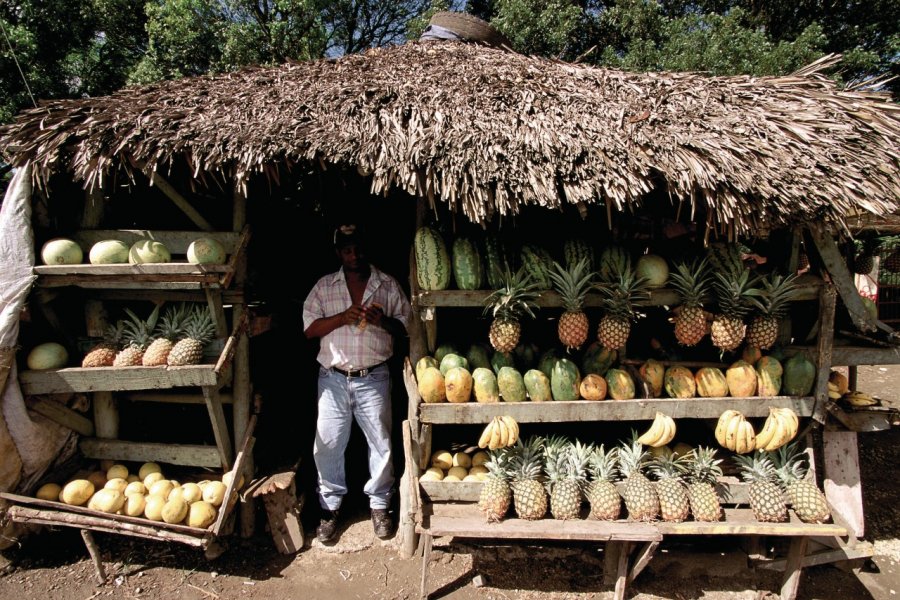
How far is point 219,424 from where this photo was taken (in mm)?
3920

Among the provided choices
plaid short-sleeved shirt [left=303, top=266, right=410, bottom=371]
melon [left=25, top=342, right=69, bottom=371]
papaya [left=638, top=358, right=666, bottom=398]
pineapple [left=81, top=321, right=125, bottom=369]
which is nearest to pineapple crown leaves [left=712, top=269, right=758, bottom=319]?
papaya [left=638, top=358, right=666, bottom=398]

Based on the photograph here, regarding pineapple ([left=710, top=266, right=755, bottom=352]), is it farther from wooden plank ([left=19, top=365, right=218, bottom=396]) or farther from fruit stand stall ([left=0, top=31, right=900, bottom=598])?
wooden plank ([left=19, top=365, right=218, bottom=396])

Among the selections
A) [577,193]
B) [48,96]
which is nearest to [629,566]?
[577,193]

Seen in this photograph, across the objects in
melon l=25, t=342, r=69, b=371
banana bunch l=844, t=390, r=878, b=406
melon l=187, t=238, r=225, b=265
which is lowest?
banana bunch l=844, t=390, r=878, b=406

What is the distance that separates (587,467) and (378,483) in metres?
1.73

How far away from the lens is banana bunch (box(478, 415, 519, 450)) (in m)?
3.44

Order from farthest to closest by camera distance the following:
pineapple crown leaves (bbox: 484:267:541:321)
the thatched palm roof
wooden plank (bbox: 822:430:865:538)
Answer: wooden plank (bbox: 822:430:865:538), pineapple crown leaves (bbox: 484:267:541:321), the thatched palm roof

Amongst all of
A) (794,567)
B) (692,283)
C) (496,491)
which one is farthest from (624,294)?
(794,567)

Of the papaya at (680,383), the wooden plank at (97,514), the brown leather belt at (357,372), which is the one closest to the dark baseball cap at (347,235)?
the brown leather belt at (357,372)

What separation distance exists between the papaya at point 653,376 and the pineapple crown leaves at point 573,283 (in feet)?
2.47

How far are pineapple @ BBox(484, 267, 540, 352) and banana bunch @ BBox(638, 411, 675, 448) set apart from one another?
119 cm

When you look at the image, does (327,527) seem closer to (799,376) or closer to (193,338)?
(193,338)

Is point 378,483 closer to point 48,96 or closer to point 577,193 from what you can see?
point 577,193

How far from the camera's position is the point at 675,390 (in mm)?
3596
